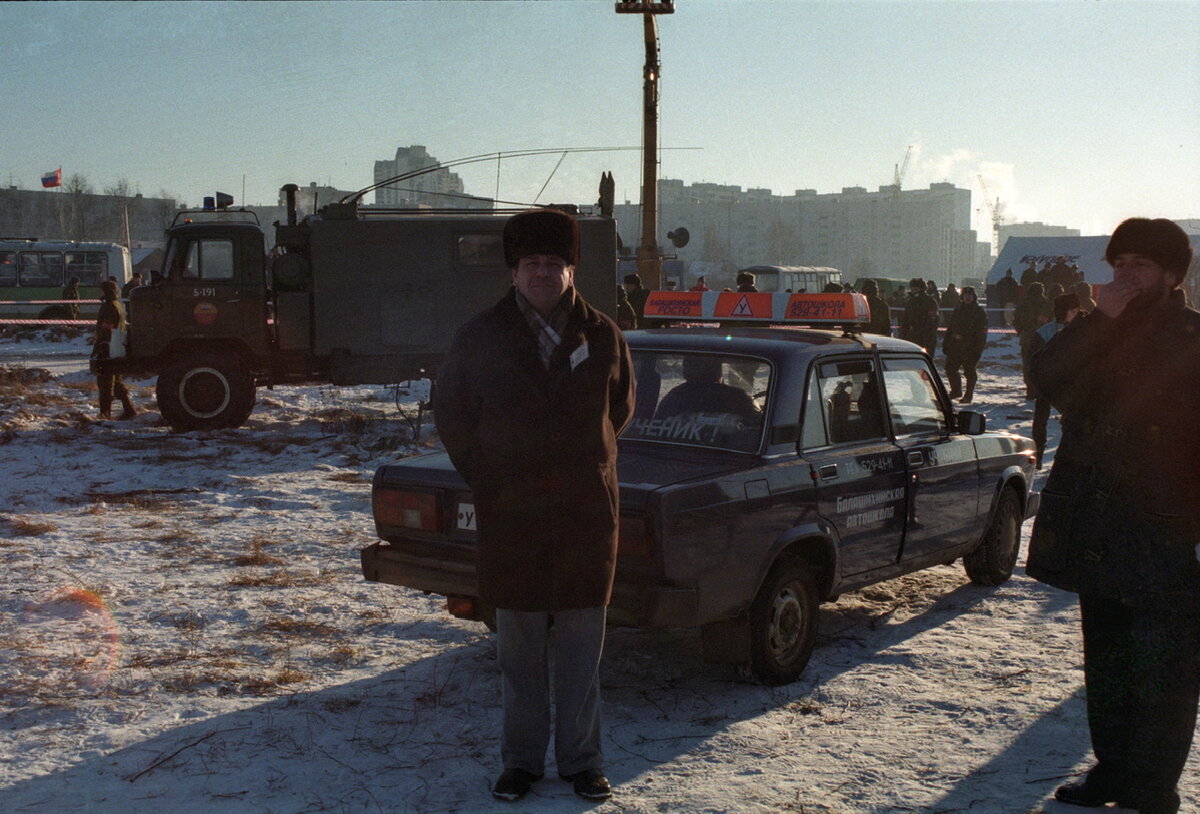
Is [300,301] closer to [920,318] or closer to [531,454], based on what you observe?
[920,318]

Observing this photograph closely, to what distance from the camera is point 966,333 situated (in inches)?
661

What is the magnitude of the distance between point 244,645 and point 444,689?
1.25m

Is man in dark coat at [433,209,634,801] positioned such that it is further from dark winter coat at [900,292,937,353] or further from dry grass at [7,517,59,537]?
dark winter coat at [900,292,937,353]

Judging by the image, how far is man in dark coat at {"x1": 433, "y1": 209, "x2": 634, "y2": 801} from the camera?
12.1ft

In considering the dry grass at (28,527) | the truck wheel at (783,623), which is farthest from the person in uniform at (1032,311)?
the dry grass at (28,527)

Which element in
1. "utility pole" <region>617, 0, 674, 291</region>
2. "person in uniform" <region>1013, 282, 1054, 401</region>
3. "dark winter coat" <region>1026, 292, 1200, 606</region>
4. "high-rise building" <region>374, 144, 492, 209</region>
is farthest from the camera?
"utility pole" <region>617, 0, 674, 291</region>

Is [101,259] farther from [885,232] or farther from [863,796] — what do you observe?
[885,232]

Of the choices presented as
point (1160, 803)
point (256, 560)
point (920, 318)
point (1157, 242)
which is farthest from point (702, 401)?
point (920, 318)

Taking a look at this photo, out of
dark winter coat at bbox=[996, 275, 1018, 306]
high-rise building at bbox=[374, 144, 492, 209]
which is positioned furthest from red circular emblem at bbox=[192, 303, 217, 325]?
dark winter coat at bbox=[996, 275, 1018, 306]

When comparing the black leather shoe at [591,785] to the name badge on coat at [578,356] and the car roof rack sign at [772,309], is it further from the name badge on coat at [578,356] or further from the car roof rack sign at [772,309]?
the car roof rack sign at [772,309]

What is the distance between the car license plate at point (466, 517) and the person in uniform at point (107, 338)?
10.5 metres

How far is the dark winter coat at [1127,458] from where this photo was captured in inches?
143

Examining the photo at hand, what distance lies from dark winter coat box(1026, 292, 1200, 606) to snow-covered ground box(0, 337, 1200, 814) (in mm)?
903

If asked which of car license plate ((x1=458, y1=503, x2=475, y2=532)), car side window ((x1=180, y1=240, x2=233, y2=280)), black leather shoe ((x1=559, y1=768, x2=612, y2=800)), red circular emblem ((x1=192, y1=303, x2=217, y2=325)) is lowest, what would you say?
black leather shoe ((x1=559, y1=768, x2=612, y2=800))
